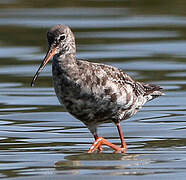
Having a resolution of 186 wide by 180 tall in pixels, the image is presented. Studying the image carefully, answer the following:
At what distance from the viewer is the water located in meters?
11.4

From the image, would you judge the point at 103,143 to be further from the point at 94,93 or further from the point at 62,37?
the point at 62,37

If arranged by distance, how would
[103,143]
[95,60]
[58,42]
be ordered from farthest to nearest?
[95,60]
[103,143]
[58,42]

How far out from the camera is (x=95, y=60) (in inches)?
792

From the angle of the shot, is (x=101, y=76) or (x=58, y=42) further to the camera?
(x=101, y=76)

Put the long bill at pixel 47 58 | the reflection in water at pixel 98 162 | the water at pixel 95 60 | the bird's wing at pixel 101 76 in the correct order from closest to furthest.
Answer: the reflection in water at pixel 98 162 < the water at pixel 95 60 < the long bill at pixel 47 58 < the bird's wing at pixel 101 76

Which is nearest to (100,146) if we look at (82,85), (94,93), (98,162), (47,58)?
(94,93)

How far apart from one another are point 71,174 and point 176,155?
1.74m

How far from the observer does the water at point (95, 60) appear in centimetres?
1143

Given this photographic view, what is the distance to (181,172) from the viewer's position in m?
10.8

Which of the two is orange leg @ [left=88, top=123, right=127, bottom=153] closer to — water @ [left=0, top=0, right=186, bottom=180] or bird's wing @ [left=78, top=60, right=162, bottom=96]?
water @ [left=0, top=0, right=186, bottom=180]

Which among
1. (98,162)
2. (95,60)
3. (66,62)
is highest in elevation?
(66,62)

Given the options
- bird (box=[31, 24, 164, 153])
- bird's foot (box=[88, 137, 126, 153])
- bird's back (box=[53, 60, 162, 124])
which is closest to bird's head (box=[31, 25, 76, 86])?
bird (box=[31, 24, 164, 153])

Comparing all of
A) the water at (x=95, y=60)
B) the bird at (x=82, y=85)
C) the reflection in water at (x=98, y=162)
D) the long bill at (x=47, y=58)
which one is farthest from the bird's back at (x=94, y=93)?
the reflection in water at (x=98, y=162)

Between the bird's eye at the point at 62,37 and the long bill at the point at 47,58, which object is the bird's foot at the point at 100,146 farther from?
the bird's eye at the point at 62,37
